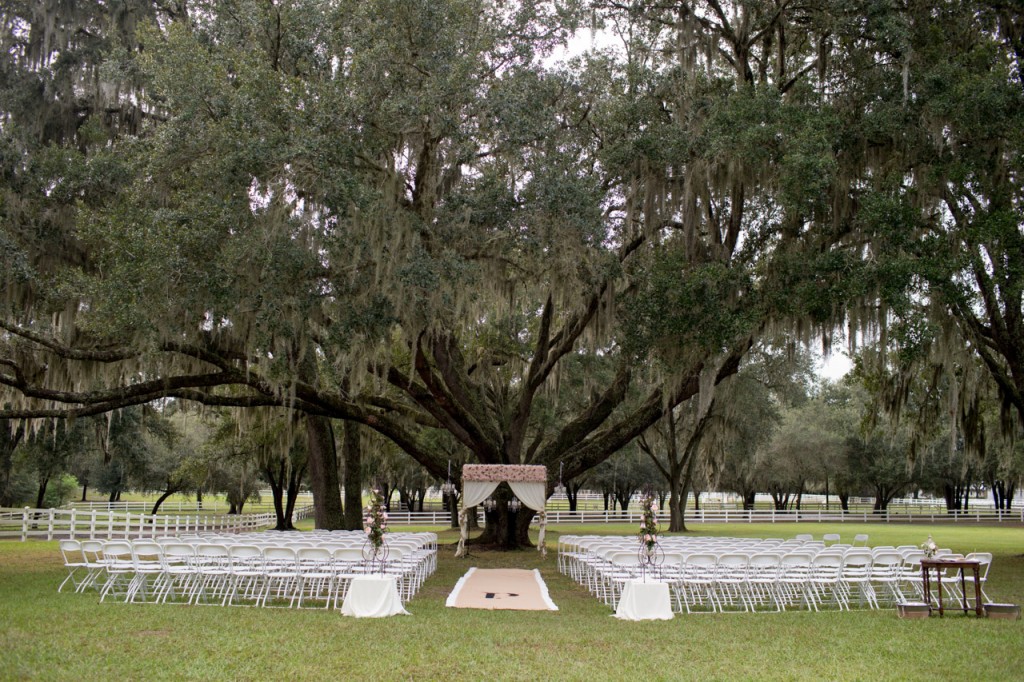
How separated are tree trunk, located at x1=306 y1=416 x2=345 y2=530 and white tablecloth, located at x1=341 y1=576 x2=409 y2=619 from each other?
36.8ft

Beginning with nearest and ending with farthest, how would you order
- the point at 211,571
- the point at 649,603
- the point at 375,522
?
the point at 649,603 → the point at 375,522 → the point at 211,571

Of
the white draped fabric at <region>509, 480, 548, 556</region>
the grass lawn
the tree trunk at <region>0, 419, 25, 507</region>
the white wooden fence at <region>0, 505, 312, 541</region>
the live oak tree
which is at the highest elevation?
the live oak tree

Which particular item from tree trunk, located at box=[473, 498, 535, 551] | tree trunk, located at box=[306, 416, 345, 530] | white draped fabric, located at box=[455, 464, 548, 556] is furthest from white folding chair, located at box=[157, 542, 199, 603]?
tree trunk, located at box=[306, 416, 345, 530]

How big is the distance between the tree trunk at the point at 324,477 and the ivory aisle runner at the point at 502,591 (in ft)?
20.5

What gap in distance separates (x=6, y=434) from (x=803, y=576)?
2225 centimetres

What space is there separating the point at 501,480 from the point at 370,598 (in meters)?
7.84

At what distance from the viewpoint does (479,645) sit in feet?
23.7

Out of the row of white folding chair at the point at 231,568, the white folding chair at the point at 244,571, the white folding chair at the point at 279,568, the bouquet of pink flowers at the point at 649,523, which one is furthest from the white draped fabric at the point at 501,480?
the bouquet of pink flowers at the point at 649,523

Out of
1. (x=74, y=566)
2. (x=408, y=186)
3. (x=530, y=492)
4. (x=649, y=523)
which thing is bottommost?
(x=74, y=566)

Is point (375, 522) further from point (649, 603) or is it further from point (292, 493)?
point (292, 493)

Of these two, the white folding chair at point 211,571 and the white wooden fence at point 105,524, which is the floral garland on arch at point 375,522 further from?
the white wooden fence at point 105,524

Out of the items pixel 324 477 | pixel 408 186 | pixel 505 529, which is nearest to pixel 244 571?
pixel 408 186

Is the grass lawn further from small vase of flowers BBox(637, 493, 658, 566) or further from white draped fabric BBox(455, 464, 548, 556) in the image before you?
white draped fabric BBox(455, 464, 548, 556)

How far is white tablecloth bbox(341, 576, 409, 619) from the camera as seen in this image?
28.5 feet
